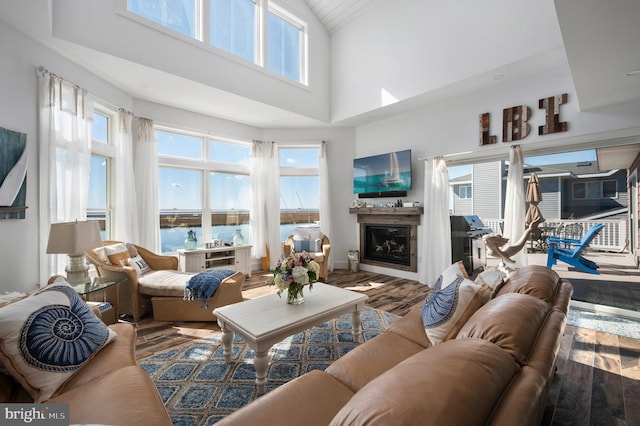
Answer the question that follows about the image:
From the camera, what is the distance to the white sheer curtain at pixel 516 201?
3.43 meters

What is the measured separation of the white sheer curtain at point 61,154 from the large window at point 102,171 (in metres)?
0.47

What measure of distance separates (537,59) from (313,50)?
141 inches

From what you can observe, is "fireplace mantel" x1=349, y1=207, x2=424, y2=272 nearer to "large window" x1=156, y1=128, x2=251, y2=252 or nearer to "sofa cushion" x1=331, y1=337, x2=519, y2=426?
"large window" x1=156, y1=128, x2=251, y2=252

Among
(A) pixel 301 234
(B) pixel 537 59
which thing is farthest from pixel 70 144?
(B) pixel 537 59

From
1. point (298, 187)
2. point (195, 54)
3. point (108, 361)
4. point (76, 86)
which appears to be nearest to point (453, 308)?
point (108, 361)

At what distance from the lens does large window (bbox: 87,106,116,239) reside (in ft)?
11.4

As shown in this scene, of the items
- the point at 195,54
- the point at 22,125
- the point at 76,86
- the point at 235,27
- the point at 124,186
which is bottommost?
the point at 124,186

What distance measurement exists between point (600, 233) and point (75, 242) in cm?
559

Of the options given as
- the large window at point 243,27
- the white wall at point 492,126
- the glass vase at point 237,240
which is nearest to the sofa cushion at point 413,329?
the white wall at point 492,126

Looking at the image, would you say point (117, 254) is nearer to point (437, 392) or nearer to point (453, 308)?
point (453, 308)

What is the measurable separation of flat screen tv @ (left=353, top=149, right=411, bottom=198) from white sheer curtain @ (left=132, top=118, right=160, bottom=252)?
3.51m

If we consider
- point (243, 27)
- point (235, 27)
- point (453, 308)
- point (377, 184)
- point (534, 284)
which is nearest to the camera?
point (534, 284)

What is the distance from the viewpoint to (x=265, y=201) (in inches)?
213

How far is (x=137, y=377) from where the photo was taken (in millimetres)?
1312
